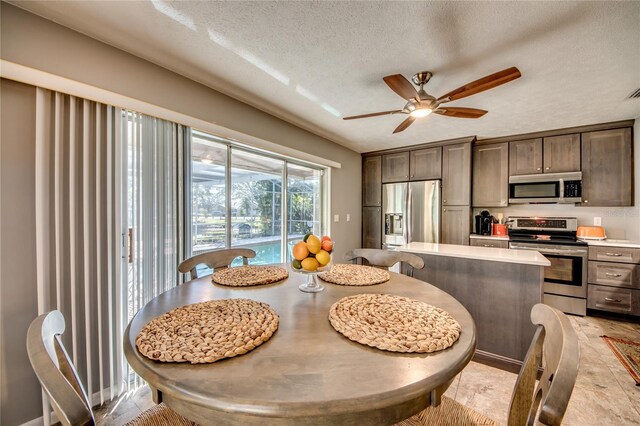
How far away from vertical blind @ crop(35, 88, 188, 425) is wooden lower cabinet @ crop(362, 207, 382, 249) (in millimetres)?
3403

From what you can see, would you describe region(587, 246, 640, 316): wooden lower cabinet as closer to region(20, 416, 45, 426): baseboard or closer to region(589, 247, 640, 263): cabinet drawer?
region(589, 247, 640, 263): cabinet drawer

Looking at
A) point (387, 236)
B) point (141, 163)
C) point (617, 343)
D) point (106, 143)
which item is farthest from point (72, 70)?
point (617, 343)

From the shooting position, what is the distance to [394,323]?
900mm

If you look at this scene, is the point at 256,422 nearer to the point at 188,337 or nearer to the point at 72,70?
the point at 188,337

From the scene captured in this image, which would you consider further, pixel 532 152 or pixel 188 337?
pixel 532 152

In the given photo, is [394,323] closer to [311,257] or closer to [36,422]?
[311,257]

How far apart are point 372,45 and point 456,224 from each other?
3.09m

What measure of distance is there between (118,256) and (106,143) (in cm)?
75

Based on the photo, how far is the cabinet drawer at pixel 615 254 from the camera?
2867 millimetres

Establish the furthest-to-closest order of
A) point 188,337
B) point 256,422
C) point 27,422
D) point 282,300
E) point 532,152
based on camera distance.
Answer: point 532,152 → point 27,422 → point 282,300 → point 188,337 → point 256,422

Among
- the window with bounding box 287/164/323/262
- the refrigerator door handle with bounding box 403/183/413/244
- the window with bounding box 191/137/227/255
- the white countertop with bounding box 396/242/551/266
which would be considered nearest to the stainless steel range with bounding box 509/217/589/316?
the refrigerator door handle with bounding box 403/183/413/244

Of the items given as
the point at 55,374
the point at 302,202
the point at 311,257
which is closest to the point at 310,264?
the point at 311,257

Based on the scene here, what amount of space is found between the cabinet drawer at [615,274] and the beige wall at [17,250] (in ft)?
16.6

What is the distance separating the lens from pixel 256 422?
58 cm
